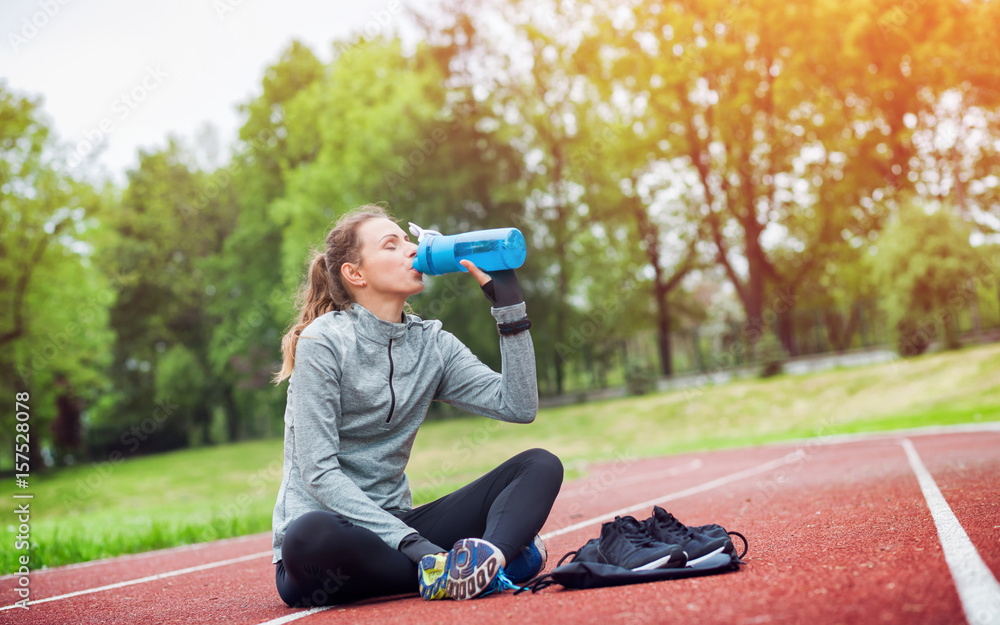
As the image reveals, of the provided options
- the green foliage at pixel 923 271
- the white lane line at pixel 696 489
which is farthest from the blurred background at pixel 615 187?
the white lane line at pixel 696 489

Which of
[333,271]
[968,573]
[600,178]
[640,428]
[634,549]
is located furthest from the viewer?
Result: [600,178]

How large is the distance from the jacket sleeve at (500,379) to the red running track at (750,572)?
34.7 inches

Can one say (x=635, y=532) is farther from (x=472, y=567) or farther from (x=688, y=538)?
(x=472, y=567)

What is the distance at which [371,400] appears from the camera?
3.63m

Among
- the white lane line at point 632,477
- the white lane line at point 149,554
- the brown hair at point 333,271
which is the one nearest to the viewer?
the brown hair at point 333,271

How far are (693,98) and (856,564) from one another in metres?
26.1

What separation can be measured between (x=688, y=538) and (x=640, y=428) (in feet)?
64.9

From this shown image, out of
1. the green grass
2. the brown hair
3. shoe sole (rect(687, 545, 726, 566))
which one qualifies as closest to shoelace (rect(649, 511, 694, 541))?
shoe sole (rect(687, 545, 726, 566))

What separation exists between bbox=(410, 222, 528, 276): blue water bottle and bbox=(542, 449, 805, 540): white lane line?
9.16 feet

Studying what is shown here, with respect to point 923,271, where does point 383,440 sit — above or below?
below

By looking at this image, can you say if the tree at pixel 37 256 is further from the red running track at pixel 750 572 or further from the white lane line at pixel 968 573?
the white lane line at pixel 968 573

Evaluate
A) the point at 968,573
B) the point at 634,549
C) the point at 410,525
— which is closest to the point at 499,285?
the point at 410,525

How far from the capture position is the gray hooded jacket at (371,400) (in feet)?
11.1

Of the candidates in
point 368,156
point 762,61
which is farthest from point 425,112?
point 762,61
